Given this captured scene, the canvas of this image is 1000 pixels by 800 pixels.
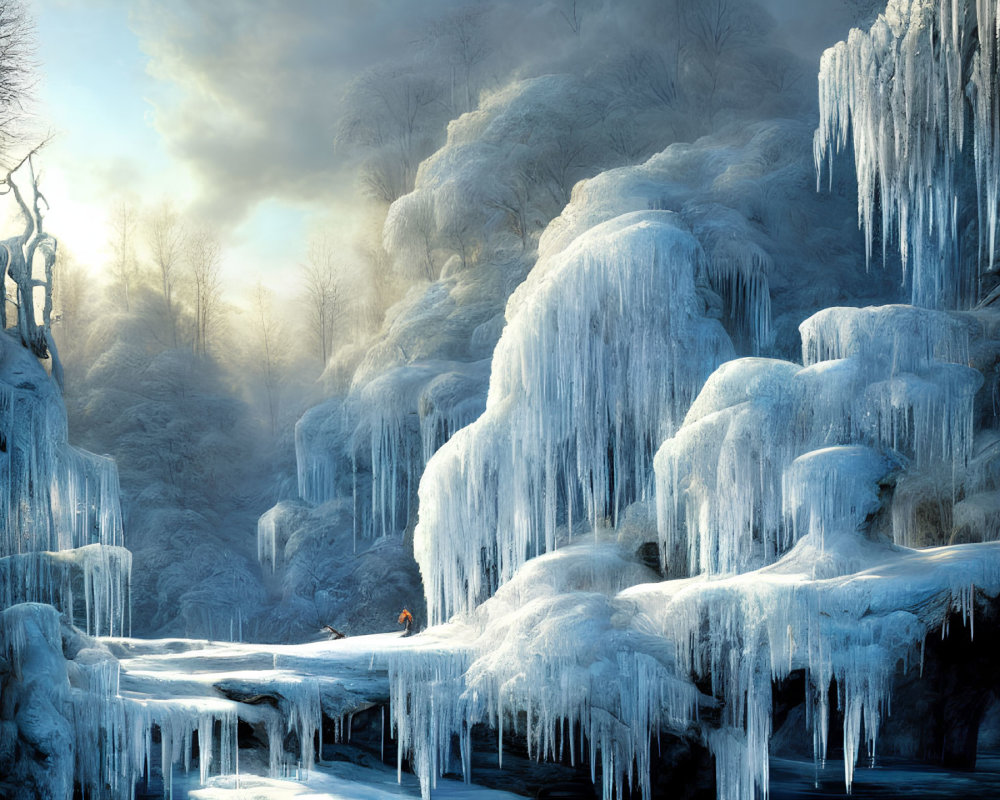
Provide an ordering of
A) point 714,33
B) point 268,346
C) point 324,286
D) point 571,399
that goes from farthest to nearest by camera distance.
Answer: point 268,346 → point 324,286 → point 714,33 → point 571,399

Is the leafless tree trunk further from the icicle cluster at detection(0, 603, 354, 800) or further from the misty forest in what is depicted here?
the icicle cluster at detection(0, 603, 354, 800)

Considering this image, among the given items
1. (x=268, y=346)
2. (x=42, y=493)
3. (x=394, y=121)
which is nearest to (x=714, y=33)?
(x=394, y=121)

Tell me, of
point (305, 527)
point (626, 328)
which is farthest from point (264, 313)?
point (626, 328)

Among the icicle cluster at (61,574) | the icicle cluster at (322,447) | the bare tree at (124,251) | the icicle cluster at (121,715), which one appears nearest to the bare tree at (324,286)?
the bare tree at (124,251)

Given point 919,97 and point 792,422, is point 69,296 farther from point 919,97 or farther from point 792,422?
point 919,97

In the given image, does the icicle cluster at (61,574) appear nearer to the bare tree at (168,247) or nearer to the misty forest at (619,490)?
the misty forest at (619,490)

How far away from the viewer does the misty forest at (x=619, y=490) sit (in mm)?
12109

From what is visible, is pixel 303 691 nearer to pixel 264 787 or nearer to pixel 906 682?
pixel 264 787

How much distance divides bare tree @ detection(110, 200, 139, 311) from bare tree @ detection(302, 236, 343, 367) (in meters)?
6.94

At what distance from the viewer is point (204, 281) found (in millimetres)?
40094

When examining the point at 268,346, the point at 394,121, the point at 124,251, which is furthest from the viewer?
the point at 124,251

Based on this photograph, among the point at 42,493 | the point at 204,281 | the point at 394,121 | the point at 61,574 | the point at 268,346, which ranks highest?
the point at 394,121

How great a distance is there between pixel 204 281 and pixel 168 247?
188cm

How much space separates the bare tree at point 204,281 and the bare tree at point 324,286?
3.67 meters
